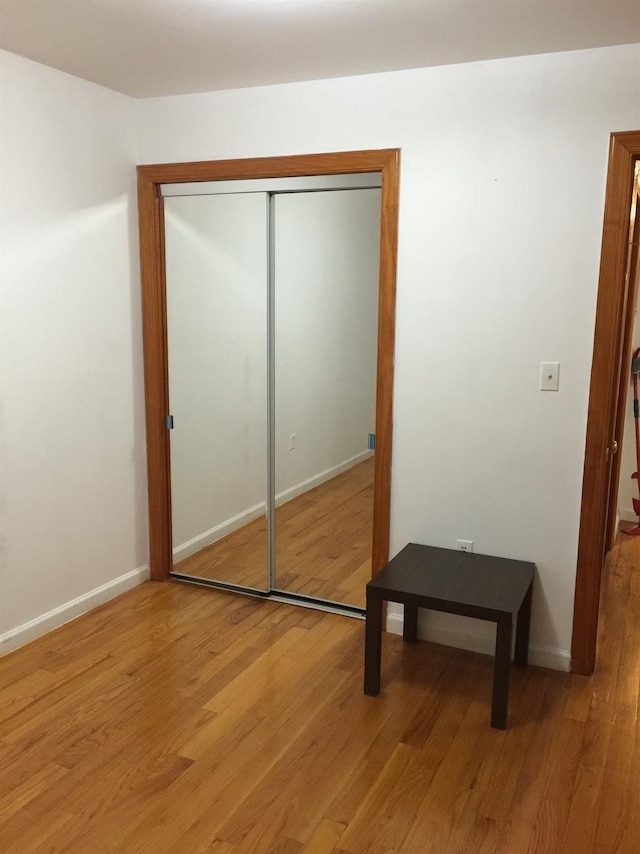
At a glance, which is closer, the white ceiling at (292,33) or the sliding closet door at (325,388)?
the white ceiling at (292,33)

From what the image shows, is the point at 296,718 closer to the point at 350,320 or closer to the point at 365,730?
the point at 365,730

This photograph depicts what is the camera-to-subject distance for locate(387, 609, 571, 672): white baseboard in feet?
9.90

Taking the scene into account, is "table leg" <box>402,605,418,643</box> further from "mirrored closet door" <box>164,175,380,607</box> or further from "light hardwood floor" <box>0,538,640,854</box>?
"mirrored closet door" <box>164,175,380,607</box>

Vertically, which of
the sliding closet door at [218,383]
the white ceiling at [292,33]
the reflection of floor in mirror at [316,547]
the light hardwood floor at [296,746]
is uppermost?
the white ceiling at [292,33]

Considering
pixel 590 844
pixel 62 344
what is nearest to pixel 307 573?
pixel 62 344

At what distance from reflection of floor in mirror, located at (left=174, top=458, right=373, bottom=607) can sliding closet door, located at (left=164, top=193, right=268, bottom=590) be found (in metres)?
0.01

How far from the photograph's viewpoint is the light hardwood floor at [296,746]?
211 cm

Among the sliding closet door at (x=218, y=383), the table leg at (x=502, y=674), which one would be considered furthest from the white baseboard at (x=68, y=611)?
the table leg at (x=502, y=674)

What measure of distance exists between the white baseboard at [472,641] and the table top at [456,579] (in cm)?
34

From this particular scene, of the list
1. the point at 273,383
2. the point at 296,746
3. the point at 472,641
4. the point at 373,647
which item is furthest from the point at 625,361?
the point at 296,746

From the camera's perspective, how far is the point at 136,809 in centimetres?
218

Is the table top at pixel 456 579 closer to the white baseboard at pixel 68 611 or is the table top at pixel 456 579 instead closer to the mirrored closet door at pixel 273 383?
the mirrored closet door at pixel 273 383

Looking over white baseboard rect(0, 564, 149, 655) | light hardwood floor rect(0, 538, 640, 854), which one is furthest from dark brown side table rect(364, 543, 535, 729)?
white baseboard rect(0, 564, 149, 655)

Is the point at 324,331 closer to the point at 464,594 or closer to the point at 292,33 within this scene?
the point at 292,33
